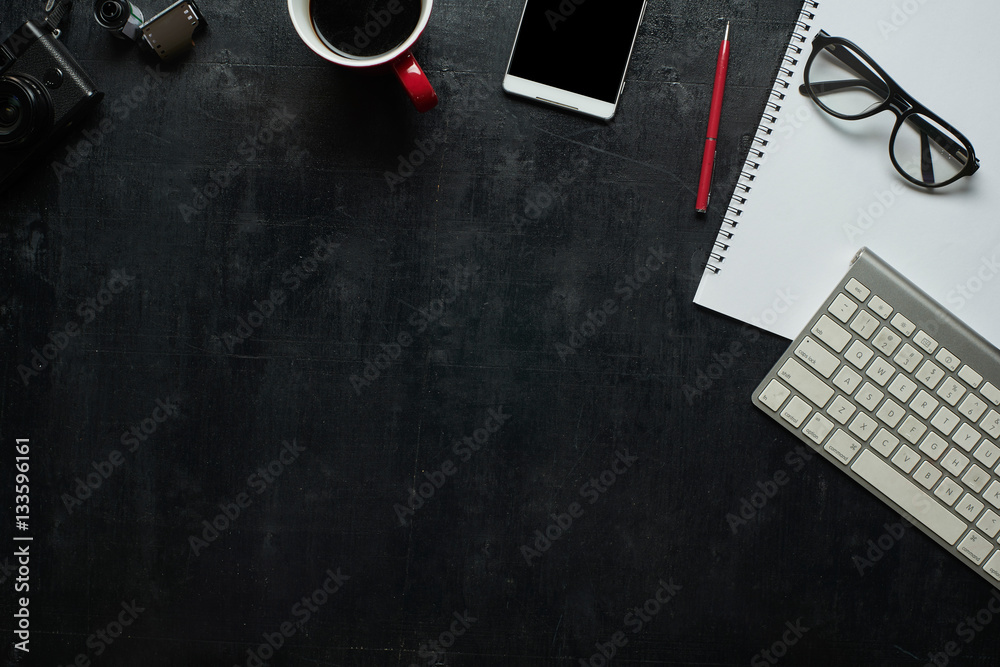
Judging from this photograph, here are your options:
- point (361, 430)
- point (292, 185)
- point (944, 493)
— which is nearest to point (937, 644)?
point (944, 493)

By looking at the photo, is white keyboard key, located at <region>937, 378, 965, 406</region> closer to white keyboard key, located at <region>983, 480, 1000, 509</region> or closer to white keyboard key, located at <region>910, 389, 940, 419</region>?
white keyboard key, located at <region>910, 389, 940, 419</region>

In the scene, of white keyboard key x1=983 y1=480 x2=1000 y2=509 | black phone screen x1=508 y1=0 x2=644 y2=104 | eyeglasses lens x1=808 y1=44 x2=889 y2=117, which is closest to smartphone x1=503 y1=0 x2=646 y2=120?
black phone screen x1=508 y1=0 x2=644 y2=104

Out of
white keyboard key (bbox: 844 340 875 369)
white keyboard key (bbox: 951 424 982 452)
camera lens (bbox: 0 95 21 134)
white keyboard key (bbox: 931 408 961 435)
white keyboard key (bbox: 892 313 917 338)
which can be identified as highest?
camera lens (bbox: 0 95 21 134)

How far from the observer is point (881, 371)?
2.41ft

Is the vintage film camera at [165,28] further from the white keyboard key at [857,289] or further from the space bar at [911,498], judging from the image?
the space bar at [911,498]

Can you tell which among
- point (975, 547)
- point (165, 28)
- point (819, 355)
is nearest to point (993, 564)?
point (975, 547)

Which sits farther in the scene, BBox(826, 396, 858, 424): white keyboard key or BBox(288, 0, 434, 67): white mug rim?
BBox(826, 396, 858, 424): white keyboard key

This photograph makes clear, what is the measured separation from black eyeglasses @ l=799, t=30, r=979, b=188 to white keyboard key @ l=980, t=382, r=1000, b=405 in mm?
261

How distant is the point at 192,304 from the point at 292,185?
0.68ft

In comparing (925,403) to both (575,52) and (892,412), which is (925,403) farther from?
(575,52)

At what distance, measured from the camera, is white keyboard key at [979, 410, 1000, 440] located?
73 centimetres

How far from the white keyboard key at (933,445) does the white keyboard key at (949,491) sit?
3 centimetres

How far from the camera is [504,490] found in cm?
77

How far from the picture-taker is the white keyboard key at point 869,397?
2.42 ft
